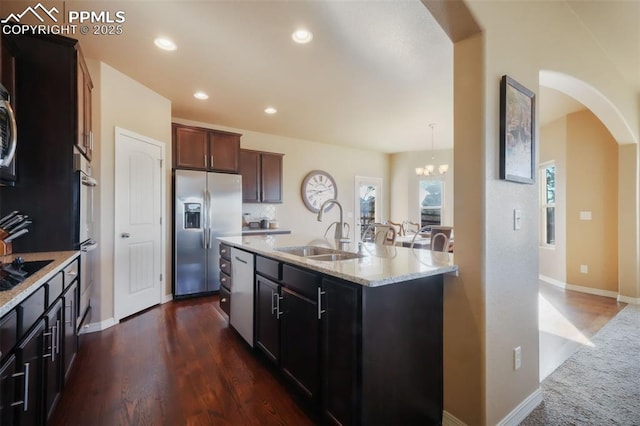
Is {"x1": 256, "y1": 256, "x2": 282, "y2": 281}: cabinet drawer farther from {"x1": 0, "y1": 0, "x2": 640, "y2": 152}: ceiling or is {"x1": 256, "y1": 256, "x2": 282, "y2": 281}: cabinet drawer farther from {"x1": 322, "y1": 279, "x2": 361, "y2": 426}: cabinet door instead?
{"x1": 0, "y1": 0, "x2": 640, "y2": 152}: ceiling

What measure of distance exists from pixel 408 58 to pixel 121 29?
249 cm

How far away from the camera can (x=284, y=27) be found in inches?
94.2

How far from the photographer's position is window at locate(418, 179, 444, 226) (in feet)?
22.8

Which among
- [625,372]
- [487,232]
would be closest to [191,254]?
[487,232]

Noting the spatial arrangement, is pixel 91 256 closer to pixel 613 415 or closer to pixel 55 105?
pixel 55 105

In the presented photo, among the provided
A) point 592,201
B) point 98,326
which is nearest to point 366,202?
point 592,201

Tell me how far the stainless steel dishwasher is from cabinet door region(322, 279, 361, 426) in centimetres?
102

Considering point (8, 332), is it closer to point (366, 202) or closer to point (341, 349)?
point (341, 349)

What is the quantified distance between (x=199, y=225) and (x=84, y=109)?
76.1 inches

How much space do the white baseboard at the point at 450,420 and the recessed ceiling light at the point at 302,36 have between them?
9.26 ft

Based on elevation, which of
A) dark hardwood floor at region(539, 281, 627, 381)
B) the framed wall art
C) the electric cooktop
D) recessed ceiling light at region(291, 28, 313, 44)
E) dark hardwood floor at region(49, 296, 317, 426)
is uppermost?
recessed ceiling light at region(291, 28, 313, 44)

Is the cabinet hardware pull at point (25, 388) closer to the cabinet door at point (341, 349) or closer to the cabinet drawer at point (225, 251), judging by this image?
the cabinet door at point (341, 349)

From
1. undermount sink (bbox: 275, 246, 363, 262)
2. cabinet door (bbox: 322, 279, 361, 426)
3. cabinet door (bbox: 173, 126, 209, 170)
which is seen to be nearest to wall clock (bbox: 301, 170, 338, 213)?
cabinet door (bbox: 173, 126, 209, 170)

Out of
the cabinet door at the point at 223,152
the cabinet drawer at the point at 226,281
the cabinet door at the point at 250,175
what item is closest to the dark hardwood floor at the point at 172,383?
the cabinet drawer at the point at 226,281
